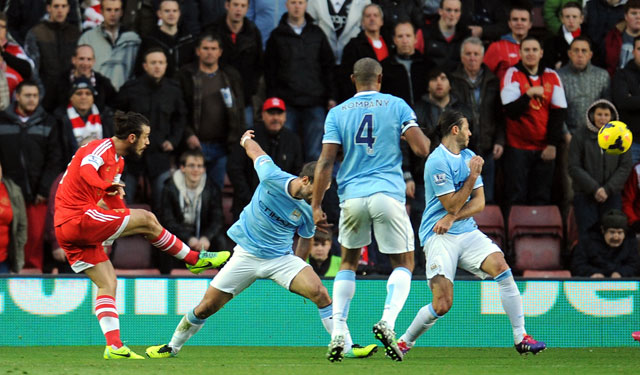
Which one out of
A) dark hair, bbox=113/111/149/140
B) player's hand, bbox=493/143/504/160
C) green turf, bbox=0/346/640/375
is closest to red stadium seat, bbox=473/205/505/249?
player's hand, bbox=493/143/504/160

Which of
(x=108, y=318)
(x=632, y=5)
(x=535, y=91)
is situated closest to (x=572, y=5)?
(x=632, y=5)

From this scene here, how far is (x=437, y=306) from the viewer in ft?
31.9

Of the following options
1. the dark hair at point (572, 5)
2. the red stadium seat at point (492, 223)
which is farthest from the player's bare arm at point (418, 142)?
the dark hair at point (572, 5)

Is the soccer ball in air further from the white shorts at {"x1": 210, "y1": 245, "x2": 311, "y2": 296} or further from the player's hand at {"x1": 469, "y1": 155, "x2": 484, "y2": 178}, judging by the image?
the white shorts at {"x1": 210, "y1": 245, "x2": 311, "y2": 296}

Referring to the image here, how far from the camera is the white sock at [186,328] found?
9.77 meters

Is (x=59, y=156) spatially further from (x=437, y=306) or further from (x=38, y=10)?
(x=437, y=306)

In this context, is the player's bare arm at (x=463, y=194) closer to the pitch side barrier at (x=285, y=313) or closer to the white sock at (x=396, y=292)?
the white sock at (x=396, y=292)

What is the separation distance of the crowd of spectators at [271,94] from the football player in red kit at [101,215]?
3.63 metres

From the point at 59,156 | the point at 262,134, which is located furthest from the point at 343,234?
the point at 59,156

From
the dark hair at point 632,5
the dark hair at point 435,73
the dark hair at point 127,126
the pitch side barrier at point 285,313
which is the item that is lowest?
the pitch side barrier at point 285,313

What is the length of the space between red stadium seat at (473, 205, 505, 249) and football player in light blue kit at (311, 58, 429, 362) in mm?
4941

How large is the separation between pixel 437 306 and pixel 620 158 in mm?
5196

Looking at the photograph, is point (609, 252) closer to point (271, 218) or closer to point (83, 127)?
point (271, 218)

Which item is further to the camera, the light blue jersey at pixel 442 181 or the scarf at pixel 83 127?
the scarf at pixel 83 127
